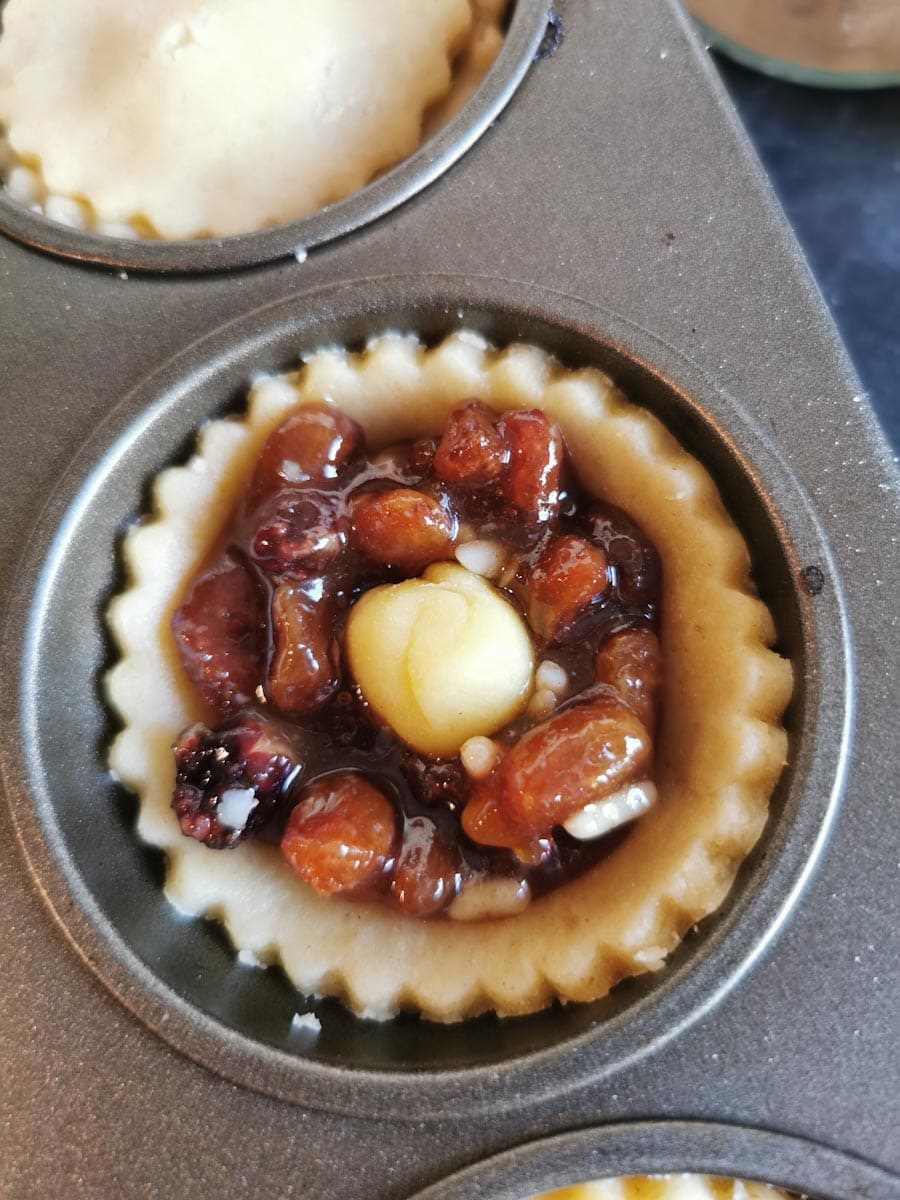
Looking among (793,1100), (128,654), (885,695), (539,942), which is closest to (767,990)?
(793,1100)

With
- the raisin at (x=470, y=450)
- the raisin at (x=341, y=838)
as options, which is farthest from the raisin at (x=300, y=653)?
the raisin at (x=470, y=450)

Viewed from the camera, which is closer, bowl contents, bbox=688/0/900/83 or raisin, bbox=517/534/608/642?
raisin, bbox=517/534/608/642

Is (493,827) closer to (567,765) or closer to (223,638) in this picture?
(567,765)

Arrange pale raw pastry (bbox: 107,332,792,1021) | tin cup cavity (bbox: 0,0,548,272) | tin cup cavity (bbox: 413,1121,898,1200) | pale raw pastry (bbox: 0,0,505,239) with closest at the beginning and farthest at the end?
tin cup cavity (bbox: 413,1121,898,1200), pale raw pastry (bbox: 107,332,792,1021), tin cup cavity (bbox: 0,0,548,272), pale raw pastry (bbox: 0,0,505,239)

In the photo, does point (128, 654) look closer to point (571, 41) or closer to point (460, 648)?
point (460, 648)

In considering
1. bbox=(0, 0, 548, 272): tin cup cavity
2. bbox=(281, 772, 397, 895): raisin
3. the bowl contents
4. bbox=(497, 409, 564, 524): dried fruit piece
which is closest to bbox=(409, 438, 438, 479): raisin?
bbox=(497, 409, 564, 524): dried fruit piece

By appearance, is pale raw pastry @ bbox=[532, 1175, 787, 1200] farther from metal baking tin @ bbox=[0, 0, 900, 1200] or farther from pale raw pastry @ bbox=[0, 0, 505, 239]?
pale raw pastry @ bbox=[0, 0, 505, 239]

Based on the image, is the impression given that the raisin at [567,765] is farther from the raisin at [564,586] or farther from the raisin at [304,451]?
the raisin at [304,451]

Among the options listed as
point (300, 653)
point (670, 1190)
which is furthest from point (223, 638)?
point (670, 1190)
